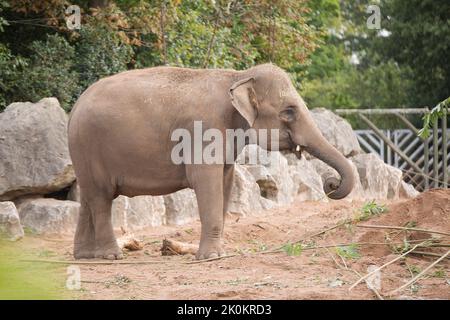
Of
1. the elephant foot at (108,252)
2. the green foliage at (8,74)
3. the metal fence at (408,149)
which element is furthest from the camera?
the metal fence at (408,149)

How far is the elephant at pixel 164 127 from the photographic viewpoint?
8.50 m

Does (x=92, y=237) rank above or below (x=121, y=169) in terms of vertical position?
below

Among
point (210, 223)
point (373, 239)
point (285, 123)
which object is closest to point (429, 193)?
point (373, 239)

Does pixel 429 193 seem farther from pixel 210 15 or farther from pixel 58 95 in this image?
pixel 210 15

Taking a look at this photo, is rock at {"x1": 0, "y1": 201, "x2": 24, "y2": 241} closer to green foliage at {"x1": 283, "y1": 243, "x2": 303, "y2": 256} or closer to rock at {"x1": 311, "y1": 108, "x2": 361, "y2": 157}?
green foliage at {"x1": 283, "y1": 243, "x2": 303, "y2": 256}

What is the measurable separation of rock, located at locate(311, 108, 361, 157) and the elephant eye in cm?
855

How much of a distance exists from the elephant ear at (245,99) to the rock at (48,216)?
3.36 meters

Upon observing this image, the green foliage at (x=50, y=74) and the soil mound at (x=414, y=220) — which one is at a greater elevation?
the green foliage at (x=50, y=74)

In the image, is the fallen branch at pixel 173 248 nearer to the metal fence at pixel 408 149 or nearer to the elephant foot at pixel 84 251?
the elephant foot at pixel 84 251

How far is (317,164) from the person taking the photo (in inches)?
657

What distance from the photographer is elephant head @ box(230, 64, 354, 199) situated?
27.9ft

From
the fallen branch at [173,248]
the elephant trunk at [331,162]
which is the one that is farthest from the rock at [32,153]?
the elephant trunk at [331,162]

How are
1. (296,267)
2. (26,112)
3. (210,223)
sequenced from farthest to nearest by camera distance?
(26,112) < (210,223) < (296,267)

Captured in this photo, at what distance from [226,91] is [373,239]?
6.64ft
